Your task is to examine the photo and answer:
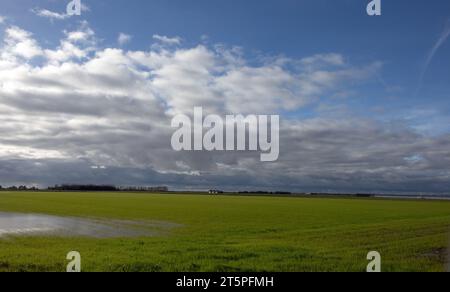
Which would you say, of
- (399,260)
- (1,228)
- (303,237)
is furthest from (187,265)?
(1,228)

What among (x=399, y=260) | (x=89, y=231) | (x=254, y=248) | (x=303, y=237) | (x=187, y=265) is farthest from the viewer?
(x=89, y=231)

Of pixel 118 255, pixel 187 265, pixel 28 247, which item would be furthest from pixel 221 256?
pixel 28 247

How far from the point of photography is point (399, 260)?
2006 cm

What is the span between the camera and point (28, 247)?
23.8 metres

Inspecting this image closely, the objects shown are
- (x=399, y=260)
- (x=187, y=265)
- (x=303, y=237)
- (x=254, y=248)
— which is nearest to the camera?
(x=187, y=265)

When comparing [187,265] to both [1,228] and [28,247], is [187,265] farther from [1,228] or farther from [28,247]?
[1,228]
